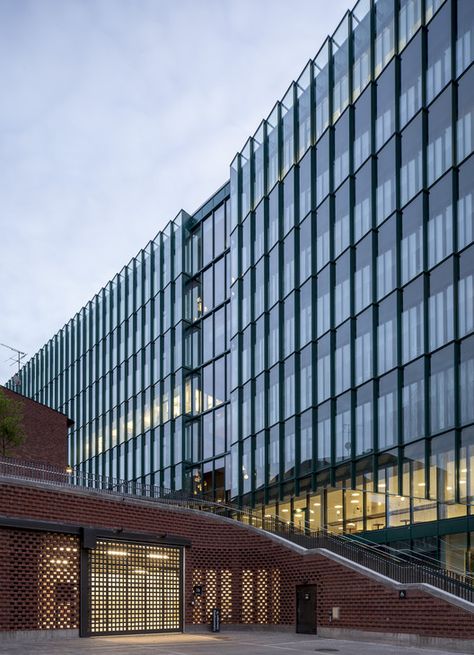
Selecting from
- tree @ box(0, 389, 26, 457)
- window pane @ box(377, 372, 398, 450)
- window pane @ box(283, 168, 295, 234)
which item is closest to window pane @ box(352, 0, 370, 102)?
window pane @ box(283, 168, 295, 234)

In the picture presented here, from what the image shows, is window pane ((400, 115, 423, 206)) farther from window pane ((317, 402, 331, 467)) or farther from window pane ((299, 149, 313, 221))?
window pane ((317, 402, 331, 467))

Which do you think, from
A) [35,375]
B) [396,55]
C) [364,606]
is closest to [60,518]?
[364,606]

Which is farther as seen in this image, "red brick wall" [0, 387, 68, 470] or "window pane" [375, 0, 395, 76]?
"red brick wall" [0, 387, 68, 470]

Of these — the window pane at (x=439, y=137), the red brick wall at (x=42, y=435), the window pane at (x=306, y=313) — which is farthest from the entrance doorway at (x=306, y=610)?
the red brick wall at (x=42, y=435)

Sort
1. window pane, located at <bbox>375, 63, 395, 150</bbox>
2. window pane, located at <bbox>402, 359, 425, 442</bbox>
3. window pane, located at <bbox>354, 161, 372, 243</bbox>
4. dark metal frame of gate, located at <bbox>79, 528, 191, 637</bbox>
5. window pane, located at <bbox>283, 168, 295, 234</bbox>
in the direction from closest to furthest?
1. dark metal frame of gate, located at <bbox>79, 528, 191, 637</bbox>
2. window pane, located at <bbox>402, 359, 425, 442</bbox>
3. window pane, located at <bbox>375, 63, 395, 150</bbox>
4. window pane, located at <bbox>354, 161, 372, 243</bbox>
5. window pane, located at <bbox>283, 168, 295, 234</bbox>

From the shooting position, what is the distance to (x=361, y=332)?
145 ft

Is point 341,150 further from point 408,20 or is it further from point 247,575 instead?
point 247,575

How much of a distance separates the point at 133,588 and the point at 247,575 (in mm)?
5920

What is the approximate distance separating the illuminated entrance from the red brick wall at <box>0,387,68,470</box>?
82.1 feet

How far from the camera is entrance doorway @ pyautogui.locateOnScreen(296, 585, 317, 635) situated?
120 feet

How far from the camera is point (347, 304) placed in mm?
45625

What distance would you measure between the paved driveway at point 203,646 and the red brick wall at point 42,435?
30086 mm

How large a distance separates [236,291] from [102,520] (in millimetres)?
26060

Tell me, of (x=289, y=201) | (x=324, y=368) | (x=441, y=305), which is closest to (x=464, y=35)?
(x=441, y=305)
